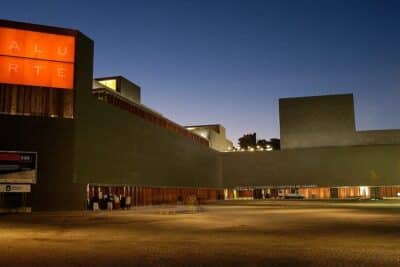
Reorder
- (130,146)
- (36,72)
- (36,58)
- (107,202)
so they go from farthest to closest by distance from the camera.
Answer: (130,146), (107,202), (36,58), (36,72)

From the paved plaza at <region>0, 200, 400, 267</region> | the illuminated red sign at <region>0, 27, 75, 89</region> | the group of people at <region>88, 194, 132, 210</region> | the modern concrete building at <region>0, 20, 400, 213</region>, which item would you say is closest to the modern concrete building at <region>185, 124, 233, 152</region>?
the modern concrete building at <region>0, 20, 400, 213</region>

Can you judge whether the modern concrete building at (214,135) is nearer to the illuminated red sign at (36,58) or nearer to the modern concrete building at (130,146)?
the modern concrete building at (130,146)

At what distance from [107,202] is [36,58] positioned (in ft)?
47.0

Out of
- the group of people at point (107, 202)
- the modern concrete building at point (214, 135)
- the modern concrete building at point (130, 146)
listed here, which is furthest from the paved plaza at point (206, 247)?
the modern concrete building at point (214, 135)

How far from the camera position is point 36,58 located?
36625 millimetres

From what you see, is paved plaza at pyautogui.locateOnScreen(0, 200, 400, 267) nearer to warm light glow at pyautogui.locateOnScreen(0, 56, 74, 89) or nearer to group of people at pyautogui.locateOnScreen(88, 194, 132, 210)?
group of people at pyautogui.locateOnScreen(88, 194, 132, 210)

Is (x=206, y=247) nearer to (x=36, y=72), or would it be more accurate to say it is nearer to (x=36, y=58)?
(x=36, y=72)

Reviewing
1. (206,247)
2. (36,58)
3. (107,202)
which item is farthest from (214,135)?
(206,247)

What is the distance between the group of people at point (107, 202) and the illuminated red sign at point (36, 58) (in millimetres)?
10488

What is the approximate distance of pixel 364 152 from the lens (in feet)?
250

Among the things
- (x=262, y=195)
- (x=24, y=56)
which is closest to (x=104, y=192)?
(x=24, y=56)

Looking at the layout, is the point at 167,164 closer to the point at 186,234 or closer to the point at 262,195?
the point at 262,195

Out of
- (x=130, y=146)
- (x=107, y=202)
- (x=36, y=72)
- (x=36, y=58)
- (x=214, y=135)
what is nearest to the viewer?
(x=36, y=72)

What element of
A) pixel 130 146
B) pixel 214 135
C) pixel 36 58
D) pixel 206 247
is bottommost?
pixel 206 247
